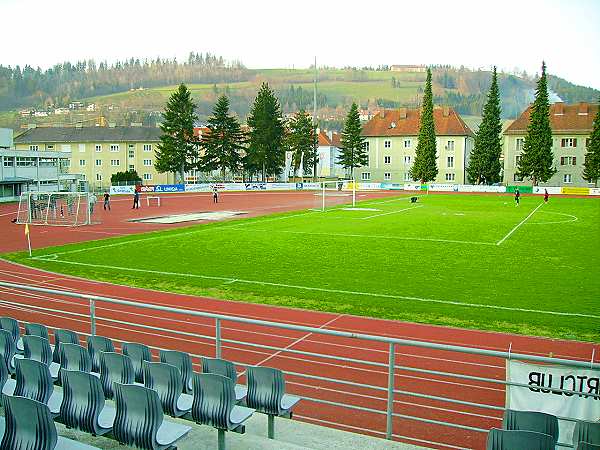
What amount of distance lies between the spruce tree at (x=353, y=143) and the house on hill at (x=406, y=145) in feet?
12.4

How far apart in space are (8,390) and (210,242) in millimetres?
23365

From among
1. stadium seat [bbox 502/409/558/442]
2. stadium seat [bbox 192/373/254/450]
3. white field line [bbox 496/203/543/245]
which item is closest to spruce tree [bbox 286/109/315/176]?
white field line [bbox 496/203/543/245]

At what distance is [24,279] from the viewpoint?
21.2 m

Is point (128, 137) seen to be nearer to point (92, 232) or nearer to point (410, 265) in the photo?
point (92, 232)

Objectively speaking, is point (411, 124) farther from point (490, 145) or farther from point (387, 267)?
point (387, 267)

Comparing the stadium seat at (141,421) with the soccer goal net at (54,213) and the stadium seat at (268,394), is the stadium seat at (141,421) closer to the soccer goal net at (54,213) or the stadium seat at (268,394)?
the stadium seat at (268,394)

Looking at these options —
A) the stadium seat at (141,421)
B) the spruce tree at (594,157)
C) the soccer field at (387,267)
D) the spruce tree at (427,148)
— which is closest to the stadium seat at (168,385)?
the stadium seat at (141,421)

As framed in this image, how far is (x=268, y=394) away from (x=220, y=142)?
301 feet

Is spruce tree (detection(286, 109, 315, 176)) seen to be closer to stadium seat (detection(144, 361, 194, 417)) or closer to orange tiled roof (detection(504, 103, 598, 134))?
orange tiled roof (detection(504, 103, 598, 134))

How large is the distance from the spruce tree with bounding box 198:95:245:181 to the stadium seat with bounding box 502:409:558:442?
304 feet

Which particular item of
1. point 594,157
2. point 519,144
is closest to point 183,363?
point 594,157

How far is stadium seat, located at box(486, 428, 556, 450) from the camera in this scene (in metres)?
5.09

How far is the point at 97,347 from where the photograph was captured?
8.78 meters

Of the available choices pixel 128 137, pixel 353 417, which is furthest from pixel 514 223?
pixel 128 137
